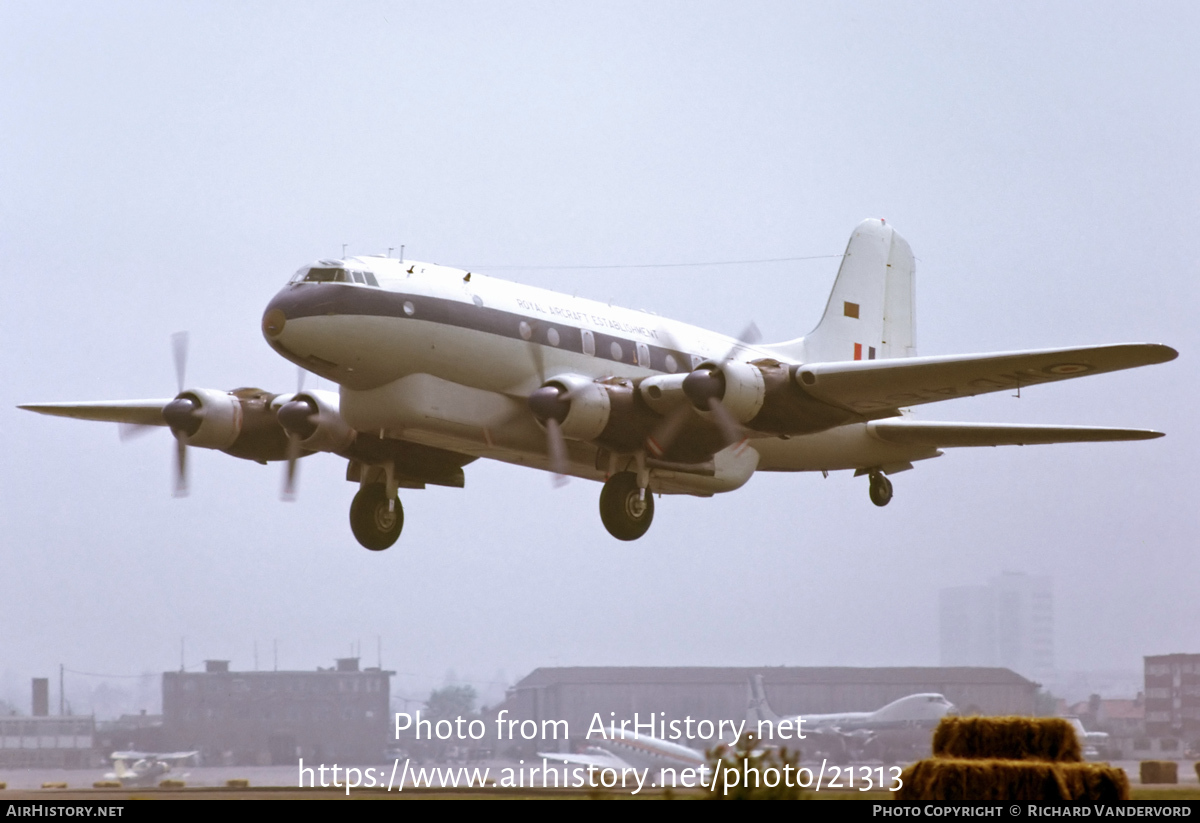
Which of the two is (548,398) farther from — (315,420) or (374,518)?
(374,518)

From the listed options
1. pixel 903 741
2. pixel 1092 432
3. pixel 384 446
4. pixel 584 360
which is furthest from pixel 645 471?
pixel 1092 432

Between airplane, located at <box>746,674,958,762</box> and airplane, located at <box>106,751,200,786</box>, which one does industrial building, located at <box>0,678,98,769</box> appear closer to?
airplane, located at <box>106,751,200,786</box>

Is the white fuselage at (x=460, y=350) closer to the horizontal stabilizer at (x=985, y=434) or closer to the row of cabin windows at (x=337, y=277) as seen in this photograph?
the row of cabin windows at (x=337, y=277)

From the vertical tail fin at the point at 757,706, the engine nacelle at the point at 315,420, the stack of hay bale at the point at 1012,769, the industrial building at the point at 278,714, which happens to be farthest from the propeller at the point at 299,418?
the stack of hay bale at the point at 1012,769

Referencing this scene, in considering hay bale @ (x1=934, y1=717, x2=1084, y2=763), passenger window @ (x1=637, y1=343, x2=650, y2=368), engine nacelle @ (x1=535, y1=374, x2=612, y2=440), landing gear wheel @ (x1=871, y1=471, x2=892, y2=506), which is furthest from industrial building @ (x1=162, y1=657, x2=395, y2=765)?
hay bale @ (x1=934, y1=717, x2=1084, y2=763)

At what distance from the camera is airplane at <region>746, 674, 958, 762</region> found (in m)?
21.5

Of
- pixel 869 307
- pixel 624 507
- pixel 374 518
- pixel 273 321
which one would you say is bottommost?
pixel 374 518

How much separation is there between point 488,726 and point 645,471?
4813 millimetres

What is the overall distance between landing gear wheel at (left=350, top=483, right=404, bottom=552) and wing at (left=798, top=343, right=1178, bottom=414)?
24.4 feet

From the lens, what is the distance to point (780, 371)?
71.4 feet

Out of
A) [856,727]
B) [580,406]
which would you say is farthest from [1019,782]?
[856,727]

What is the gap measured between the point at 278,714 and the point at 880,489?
1157cm

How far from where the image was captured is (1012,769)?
1145 cm
